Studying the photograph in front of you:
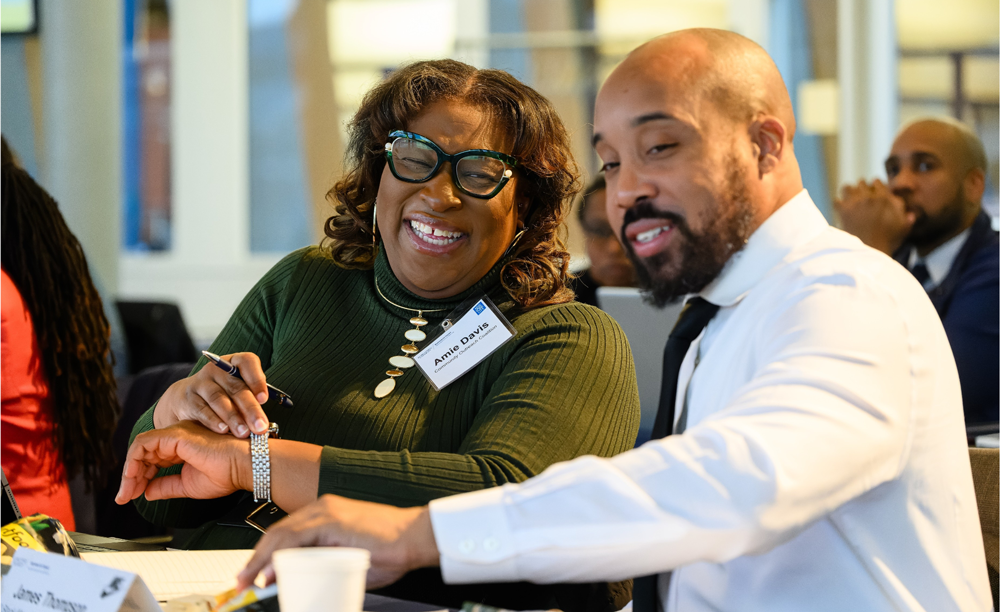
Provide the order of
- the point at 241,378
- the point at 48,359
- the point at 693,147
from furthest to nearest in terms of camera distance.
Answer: the point at 48,359, the point at 241,378, the point at 693,147

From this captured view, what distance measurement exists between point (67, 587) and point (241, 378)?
2.01 ft

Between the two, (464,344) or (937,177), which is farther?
(937,177)

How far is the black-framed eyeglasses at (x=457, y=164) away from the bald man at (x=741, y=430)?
0.56 metres

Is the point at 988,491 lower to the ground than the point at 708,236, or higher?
lower

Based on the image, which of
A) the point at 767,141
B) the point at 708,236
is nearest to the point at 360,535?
the point at 708,236

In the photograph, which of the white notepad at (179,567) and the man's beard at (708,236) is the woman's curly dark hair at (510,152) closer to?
the man's beard at (708,236)

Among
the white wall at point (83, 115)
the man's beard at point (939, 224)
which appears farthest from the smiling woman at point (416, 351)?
the white wall at point (83, 115)

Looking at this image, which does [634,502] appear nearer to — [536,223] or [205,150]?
[536,223]

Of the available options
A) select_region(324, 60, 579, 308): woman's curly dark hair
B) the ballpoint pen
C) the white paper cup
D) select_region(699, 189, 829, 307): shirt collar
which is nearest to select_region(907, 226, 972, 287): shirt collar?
select_region(324, 60, 579, 308): woman's curly dark hair

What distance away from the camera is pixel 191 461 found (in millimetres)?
1370

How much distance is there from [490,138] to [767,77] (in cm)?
68

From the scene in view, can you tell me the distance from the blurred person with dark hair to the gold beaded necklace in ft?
7.09

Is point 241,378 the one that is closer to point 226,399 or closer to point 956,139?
point 226,399

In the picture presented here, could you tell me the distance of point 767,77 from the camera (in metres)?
1.07
